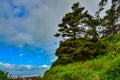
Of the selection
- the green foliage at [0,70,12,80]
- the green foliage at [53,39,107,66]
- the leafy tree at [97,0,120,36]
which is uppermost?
the leafy tree at [97,0,120,36]

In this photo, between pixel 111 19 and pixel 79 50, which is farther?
pixel 111 19

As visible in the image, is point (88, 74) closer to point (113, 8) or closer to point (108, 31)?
point (113, 8)

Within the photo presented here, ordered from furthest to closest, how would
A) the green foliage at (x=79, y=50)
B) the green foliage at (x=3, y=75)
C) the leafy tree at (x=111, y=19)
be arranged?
the leafy tree at (x=111, y=19), the green foliage at (x=79, y=50), the green foliage at (x=3, y=75)

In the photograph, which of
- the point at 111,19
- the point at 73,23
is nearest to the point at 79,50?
the point at 73,23

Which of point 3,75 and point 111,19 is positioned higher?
point 111,19

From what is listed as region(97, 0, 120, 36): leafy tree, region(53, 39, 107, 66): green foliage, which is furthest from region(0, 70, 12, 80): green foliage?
region(97, 0, 120, 36): leafy tree

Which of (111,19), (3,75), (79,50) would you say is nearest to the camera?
(3,75)

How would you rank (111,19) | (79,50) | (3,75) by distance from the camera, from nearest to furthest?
(3,75)
(79,50)
(111,19)

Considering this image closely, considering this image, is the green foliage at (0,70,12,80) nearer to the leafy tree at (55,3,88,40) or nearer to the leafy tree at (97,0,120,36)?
the leafy tree at (55,3,88,40)

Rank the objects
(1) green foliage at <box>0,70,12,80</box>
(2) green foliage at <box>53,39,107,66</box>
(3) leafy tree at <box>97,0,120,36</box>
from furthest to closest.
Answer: (3) leafy tree at <box>97,0,120,36</box> → (2) green foliage at <box>53,39,107,66</box> → (1) green foliage at <box>0,70,12,80</box>

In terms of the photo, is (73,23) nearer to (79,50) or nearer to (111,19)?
(79,50)

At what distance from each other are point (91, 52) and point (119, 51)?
8.13 metres

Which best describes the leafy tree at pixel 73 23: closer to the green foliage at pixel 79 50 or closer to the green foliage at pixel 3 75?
the green foliage at pixel 79 50

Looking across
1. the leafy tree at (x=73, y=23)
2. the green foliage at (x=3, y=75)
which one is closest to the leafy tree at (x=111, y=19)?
the leafy tree at (x=73, y=23)
